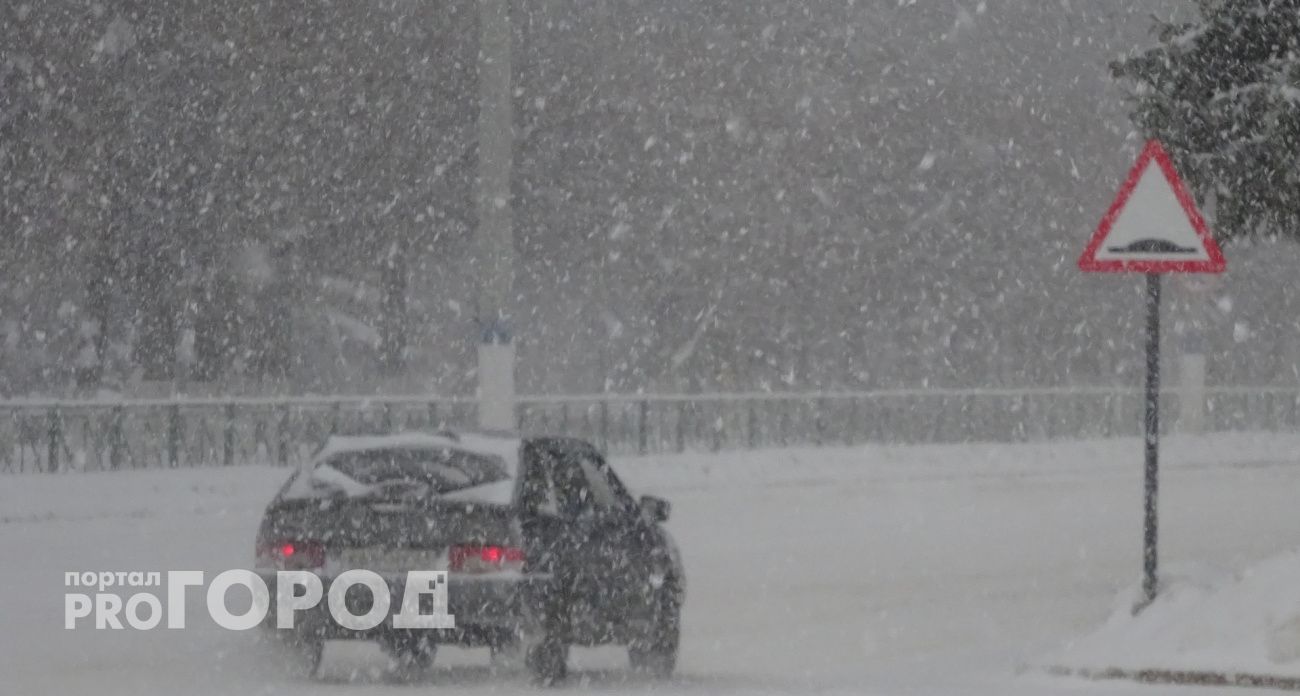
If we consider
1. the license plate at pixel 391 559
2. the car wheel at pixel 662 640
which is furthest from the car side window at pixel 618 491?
the license plate at pixel 391 559

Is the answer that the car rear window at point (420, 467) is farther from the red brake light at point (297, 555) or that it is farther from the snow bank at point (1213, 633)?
the snow bank at point (1213, 633)

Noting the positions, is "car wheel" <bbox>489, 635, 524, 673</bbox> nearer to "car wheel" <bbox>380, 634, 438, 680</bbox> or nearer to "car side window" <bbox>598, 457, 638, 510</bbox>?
"car wheel" <bbox>380, 634, 438, 680</bbox>

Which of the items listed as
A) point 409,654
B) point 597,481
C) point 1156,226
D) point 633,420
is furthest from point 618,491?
point 633,420

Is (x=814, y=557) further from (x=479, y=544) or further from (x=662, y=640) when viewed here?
(x=479, y=544)

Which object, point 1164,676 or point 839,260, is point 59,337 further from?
point 1164,676

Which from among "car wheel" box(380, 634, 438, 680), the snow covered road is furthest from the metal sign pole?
"car wheel" box(380, 634, 438, 680)

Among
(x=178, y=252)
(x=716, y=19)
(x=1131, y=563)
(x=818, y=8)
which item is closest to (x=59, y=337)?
(x=178, y=252)

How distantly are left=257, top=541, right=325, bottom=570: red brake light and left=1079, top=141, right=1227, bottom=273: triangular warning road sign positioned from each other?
4.22 meters

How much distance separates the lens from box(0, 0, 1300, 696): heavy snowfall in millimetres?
12922

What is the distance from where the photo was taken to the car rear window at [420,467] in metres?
10.7

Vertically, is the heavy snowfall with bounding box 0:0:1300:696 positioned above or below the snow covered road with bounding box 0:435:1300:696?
above

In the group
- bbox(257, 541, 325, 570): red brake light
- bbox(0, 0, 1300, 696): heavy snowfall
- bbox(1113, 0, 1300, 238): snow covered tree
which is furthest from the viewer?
bbox(1113, 0, 1300, 238): snow covered tree

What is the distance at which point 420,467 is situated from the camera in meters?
10.8

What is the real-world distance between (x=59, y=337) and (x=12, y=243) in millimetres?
5582
